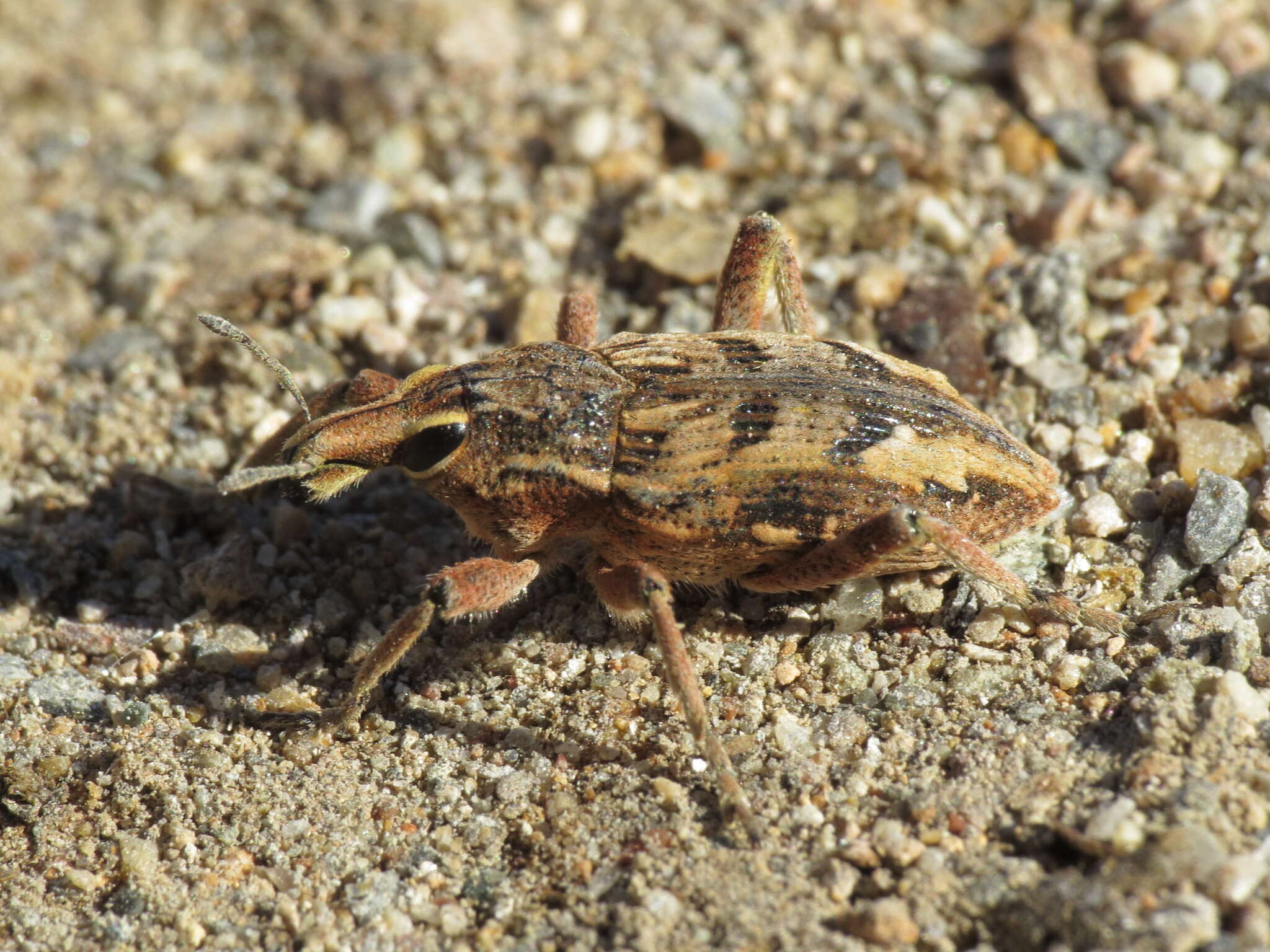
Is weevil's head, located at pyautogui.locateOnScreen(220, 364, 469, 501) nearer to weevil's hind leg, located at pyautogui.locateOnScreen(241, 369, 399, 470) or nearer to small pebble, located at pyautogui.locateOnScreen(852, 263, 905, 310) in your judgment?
weevil's hind leg, located at pyautogui.locateOnScreen(241, 369, 399, 470)

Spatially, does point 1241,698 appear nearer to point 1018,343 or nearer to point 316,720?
point 1018,343

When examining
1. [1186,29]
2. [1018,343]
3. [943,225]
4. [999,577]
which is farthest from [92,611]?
[1186,29]

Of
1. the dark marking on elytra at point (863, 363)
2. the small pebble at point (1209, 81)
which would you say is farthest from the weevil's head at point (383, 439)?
the small pebble at point (1209, 81)

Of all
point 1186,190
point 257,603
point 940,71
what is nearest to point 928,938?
point 257,603

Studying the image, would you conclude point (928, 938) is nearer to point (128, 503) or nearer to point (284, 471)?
point (284, 471)

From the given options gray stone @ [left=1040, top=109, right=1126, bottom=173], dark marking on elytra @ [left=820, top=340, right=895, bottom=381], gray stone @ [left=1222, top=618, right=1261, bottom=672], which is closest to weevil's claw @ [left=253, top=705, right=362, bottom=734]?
dark marking on elytra @ [left=820, top=340, right=895, bottom=381]

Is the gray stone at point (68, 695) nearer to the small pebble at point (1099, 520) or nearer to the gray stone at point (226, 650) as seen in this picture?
the gray stone at point (226, 650)
